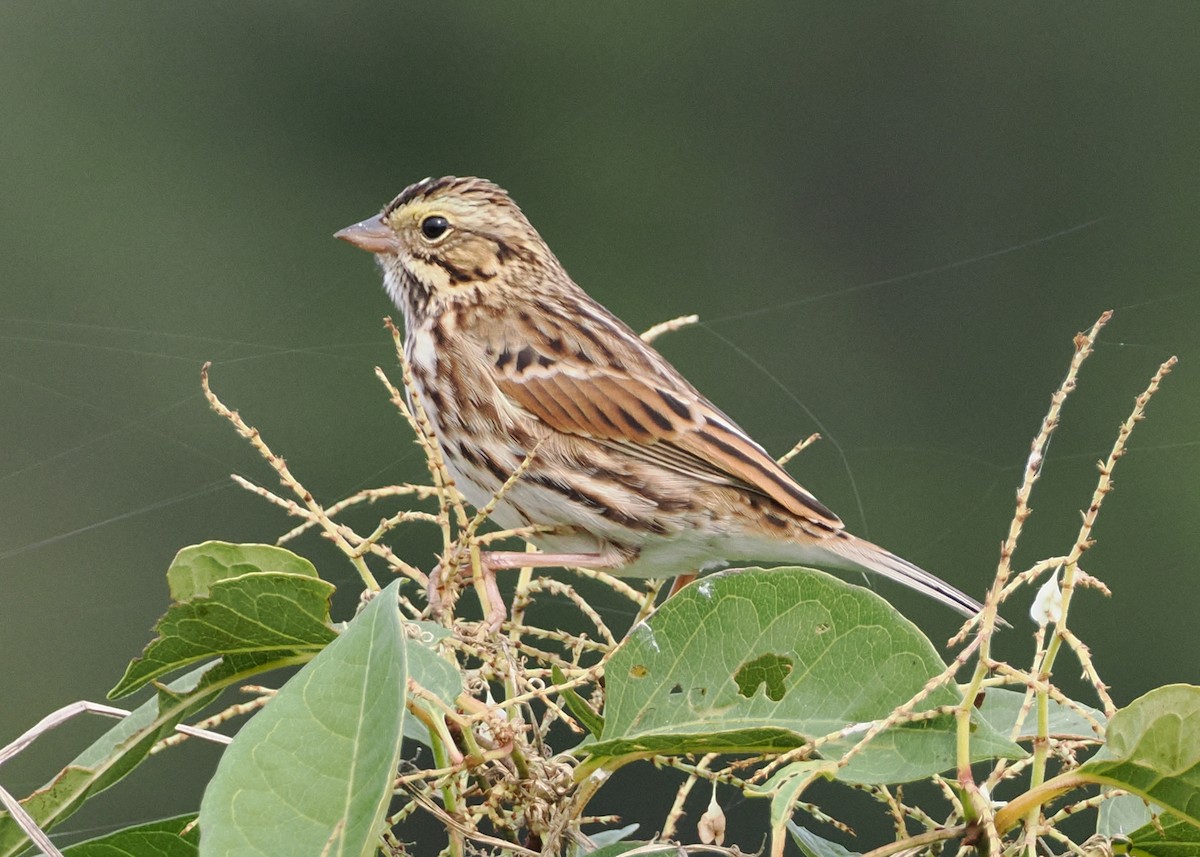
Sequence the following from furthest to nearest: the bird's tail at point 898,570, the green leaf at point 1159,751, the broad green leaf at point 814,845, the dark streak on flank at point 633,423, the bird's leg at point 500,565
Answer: the dark streak on flank at point 633,423 < the bird's tail at point 898,570 < the bird's leg at point 500,565 < the broad green leaf at point 814,845 < the green leaf at point 1159,751

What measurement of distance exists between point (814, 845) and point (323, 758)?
0.53 meters

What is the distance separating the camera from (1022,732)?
189cm

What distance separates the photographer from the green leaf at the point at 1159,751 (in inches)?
61.1

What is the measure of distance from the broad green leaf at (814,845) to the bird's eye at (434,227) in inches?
96.4

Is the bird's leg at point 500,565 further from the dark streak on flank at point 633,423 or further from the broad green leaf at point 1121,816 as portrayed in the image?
the broad green leaf at point 1121,816

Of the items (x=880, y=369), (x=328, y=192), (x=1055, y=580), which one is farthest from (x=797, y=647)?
(x=328, y=192)

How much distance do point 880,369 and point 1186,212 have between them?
3.00 metres

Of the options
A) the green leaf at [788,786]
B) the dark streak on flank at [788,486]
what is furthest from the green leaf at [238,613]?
the dark streak on flank at [788,486]

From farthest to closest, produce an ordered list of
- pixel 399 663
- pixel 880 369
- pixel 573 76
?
pixel 573 76, pixel 880 369, pixel 399 663

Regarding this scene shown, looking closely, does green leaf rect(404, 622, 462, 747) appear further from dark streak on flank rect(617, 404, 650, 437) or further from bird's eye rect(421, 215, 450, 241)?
bird's eye rect(421, 215, 450, 241)

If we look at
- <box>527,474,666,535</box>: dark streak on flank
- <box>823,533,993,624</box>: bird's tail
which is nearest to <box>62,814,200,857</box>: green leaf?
<box>823,533,993,624</box>: bird's tail

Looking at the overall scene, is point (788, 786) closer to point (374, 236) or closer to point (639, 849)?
point (639, 849)

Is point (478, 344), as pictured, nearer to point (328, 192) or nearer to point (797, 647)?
point (797, 647)

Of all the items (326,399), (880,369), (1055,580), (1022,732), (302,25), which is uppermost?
(302,25)
